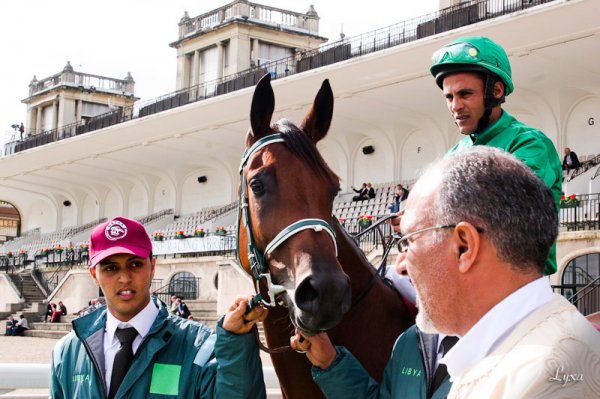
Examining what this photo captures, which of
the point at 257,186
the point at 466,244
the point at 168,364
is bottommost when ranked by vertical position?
the point at 168,364

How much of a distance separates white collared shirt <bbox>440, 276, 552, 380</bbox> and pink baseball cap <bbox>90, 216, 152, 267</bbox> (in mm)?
2056

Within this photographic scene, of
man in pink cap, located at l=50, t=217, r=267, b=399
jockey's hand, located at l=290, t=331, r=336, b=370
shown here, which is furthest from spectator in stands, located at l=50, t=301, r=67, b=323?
jockey's hand, located at l=290, t=331, r=336, b=370

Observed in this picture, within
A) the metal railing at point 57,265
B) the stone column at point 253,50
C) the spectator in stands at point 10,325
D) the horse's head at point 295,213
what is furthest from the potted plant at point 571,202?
the stone column at point 253,50

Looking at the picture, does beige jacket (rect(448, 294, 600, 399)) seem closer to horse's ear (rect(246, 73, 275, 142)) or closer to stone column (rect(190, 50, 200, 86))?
horse's ear (rect(246, 73, 275, 142))

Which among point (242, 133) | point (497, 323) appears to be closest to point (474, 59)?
point (497, 323)

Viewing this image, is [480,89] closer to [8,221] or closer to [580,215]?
[580,215]

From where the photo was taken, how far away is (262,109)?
341cm

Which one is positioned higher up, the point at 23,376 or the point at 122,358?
the point at 122,358

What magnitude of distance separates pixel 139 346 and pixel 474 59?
1780 mm

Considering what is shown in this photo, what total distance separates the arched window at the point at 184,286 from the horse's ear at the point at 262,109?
24.7 metres

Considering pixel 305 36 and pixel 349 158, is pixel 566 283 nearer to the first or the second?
pixel 349 158

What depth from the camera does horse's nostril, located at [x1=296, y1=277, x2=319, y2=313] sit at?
9.01 ft

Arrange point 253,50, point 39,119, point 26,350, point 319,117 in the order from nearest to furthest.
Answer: point 319,117 → point 26,350 → point 253,50 → point 39,119

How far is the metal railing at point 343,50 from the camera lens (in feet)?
73.7
